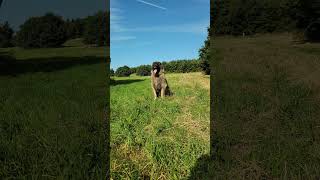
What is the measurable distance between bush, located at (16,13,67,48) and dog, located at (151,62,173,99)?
1.96 m

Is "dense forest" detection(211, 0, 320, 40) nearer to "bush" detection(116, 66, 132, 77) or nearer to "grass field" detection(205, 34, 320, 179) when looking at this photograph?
"grass field" detection(205, 34, 320, 179)

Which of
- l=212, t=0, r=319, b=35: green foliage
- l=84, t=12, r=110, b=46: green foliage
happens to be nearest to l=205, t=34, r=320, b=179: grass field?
l=212, t=0, r=319, b=35: green foliage

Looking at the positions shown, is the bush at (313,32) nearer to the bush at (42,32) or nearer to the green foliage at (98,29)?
the bush at (42,32)

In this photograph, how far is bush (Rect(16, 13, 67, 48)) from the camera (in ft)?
19.9

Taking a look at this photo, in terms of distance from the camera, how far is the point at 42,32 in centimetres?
638

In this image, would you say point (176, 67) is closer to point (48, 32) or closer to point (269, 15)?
point (48, 32)

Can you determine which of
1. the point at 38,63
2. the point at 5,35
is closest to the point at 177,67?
the point at 38,63

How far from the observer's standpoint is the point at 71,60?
6.41m

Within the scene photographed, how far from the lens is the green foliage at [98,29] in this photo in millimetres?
4555

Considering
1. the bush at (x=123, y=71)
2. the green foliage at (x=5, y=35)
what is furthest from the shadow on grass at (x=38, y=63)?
the bush at (x=123, y=71)

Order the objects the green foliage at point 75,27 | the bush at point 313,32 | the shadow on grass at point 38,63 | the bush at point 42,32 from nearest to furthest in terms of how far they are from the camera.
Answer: the shadow on grass at point 38,63
the green foliage at point 75,27
the bush at point 42,32
the bush at point 313,32

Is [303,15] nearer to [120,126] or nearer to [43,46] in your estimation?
[43,46]

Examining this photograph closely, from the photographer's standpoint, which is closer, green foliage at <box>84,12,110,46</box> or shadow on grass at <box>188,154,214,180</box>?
shadow on grass at <box>188,154,214,180</box>

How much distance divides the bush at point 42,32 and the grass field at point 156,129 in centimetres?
190
